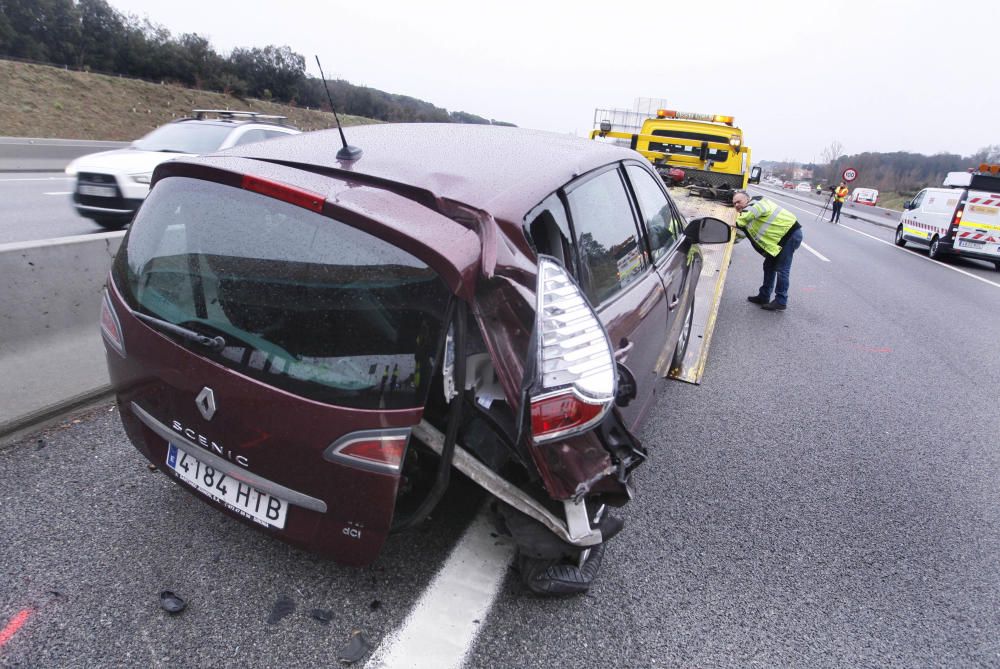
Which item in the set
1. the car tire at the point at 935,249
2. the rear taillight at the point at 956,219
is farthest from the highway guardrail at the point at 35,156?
the car tire at the point at 935,249

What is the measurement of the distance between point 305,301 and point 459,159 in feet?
2.94

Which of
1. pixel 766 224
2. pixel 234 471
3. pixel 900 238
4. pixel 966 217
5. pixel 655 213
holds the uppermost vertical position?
pixel 655 213

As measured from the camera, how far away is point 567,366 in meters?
1.82

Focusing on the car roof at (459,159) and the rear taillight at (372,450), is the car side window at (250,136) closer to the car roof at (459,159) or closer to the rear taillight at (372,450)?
the car roof at (459,159)

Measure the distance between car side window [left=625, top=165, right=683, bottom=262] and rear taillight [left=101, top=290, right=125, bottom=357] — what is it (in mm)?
2493

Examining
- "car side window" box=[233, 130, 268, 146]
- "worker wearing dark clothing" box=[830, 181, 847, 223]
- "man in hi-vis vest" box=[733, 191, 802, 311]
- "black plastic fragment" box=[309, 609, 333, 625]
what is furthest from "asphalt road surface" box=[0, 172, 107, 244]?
"worker wearing dark clothing" box=[830, 181, 847, 223]

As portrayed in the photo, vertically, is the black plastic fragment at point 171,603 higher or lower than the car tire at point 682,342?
lower

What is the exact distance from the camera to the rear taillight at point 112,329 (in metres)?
2.12

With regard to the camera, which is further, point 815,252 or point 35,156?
point 35,156

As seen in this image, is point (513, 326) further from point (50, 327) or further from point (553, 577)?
point (50, 327)

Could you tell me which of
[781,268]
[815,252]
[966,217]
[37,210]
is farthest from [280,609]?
[966,217]

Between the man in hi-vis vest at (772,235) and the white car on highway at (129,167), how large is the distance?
5.50 meters

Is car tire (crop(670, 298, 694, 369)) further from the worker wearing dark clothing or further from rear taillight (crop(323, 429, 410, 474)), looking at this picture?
the worker wearing dark clothing

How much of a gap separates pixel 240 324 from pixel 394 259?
0.56 metres
